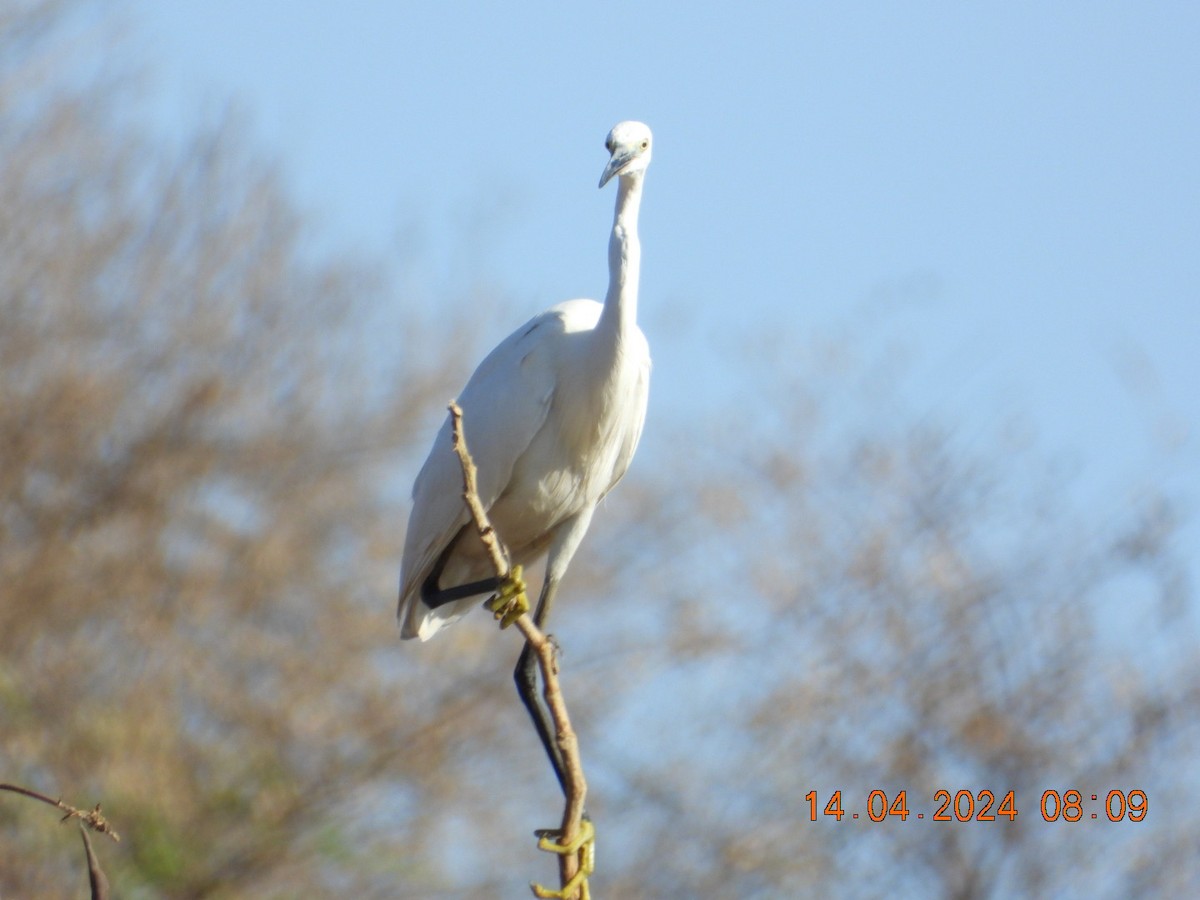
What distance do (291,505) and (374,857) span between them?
237 cm

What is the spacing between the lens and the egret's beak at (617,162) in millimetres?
4148

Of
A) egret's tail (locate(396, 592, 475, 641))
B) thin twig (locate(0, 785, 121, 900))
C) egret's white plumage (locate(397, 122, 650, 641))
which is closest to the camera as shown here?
thin twig (locate(0, 785, 121, 900))

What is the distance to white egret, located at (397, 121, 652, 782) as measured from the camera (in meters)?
4.32

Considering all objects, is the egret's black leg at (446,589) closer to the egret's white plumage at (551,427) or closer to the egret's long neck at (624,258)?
the egret's white plumage at (551,427)

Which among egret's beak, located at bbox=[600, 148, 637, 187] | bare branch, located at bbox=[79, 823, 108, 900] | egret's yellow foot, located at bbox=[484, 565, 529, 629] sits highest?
egret's beak, located at bbox=[600, 148, 637, 187]

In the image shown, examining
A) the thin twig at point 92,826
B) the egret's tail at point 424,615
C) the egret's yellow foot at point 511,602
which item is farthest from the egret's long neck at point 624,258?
the thin twig at point 92,826

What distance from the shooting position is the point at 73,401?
10.3 m

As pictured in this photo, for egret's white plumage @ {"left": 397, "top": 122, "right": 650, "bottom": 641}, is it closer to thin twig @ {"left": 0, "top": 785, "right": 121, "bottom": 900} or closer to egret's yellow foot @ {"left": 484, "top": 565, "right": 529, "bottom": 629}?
egret's yellow foot @ {"left": 484, "top": 565, "right": 529, "bottom": 629}

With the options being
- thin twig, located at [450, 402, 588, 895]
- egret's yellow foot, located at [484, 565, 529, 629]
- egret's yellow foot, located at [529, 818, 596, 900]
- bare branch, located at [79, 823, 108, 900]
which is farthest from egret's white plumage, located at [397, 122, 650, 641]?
bare branch, located at [79, 823, 108, 900]

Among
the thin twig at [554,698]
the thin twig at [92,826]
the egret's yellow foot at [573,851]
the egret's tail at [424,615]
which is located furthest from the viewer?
the egret's tail at [424,615]

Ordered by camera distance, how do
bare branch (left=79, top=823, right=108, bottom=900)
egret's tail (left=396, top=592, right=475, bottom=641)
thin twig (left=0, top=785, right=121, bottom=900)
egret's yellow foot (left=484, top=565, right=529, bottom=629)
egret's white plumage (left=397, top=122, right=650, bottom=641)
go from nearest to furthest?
thin twig (left=0, top=785, right=121, bottom=900) < bare branch (left=79, top=823, right=108, bottom=900) < egret's yellow foot (left=484, top=565, right=529, bottom=629) < egret's white plumage (left=397, top=122, right=650, bottom=641) < egret's tail (left=396, top=592, right=475, bottom=641)

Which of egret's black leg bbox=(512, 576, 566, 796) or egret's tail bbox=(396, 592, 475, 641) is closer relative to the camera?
egret's black leg bbox=(512, 576, 566, 796)

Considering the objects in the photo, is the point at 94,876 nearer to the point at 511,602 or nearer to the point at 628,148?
the point at 511,602

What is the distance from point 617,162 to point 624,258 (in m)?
0.24
